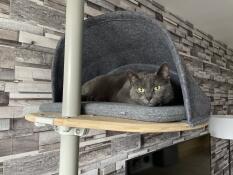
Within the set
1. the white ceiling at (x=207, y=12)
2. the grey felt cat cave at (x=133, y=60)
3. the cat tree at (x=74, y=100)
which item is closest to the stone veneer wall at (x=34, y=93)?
the grey felt cat cave at (x=133, y=60)

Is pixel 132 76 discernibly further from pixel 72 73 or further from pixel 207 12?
pixel 207 12

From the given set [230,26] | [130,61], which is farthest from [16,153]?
[230,26]

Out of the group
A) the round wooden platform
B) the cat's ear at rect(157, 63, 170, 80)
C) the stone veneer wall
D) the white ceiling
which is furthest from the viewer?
the white ceiling

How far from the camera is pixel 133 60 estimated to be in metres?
0.91

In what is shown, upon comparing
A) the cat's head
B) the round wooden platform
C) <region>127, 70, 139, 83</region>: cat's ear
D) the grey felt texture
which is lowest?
the round wooden platform

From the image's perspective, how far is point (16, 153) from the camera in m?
0.91

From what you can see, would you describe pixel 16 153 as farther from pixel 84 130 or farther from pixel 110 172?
pixel 110 172

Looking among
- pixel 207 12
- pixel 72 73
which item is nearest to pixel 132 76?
pixel 72 73

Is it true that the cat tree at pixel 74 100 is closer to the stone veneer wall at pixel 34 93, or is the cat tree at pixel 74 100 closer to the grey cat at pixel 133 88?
the grey cat at pixel 133 88

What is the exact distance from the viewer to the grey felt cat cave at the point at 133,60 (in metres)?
0.58

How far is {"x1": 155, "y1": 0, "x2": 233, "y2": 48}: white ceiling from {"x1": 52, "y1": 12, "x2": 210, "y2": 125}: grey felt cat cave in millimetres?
950

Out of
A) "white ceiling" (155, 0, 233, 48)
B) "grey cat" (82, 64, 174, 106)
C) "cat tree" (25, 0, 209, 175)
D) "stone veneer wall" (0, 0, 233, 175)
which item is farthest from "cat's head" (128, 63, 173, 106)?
"white ceiling" (155, 0, 233, 48)

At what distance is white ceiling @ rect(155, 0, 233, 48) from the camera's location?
5.56ft

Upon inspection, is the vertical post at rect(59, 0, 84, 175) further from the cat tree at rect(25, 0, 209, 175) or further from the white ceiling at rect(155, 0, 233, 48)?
the white ceiling at rect(155, 0, 233, 48)
